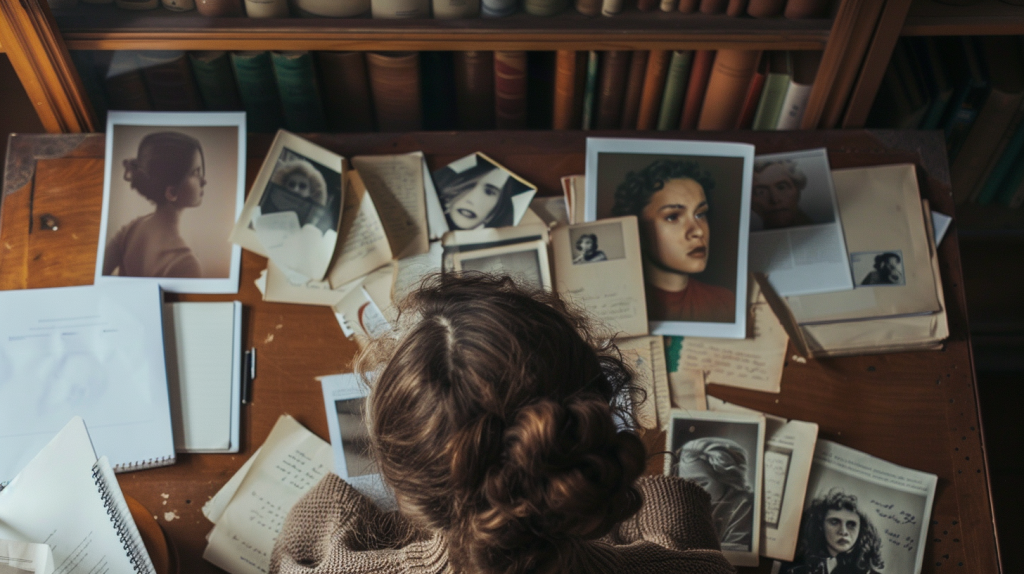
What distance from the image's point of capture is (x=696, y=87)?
103 cm

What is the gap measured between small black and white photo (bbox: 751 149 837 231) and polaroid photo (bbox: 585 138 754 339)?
0.03 meters

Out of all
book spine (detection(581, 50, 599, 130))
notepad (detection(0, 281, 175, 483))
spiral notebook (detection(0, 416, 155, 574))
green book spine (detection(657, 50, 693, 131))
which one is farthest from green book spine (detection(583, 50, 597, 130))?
spiral notebook (detection(0, 416, 155, 574))

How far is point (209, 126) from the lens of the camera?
99 centimetres

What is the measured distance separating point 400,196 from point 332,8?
0.26 metres

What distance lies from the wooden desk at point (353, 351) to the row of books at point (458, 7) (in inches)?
6.6

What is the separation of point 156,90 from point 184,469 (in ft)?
1.77

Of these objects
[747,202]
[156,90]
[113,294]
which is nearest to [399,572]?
[113,294]

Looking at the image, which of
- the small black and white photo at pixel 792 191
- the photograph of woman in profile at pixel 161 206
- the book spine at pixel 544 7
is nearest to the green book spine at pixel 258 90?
the photograph of woman in profile at pixel 161 206

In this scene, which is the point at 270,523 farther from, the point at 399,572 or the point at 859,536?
the point at 859,536

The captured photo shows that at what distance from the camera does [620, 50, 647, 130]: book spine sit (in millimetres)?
1001

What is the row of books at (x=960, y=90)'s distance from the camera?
106 cm

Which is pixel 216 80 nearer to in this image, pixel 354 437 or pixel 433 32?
pixel 433 32

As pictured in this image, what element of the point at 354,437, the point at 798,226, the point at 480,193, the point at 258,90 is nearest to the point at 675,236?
the point at 798,226

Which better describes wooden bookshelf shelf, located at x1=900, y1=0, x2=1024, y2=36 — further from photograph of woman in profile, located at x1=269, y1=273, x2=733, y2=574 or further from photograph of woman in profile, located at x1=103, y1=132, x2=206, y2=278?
photograph of woman in profile, located at x1=103, y1=132, x2=206, y2=278
